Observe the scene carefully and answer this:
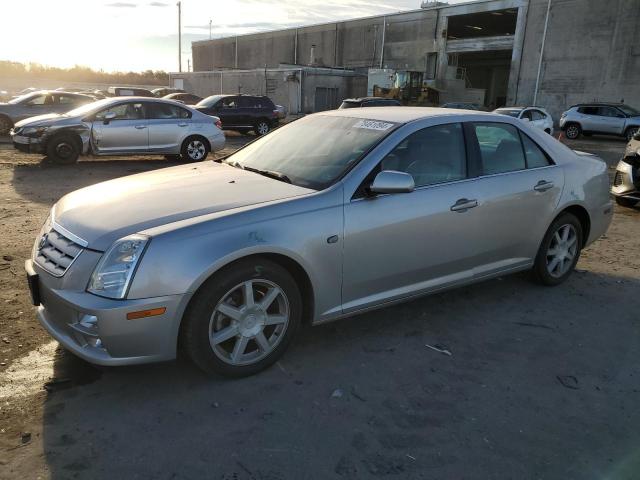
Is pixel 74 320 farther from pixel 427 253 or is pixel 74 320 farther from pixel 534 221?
pixel 534 221

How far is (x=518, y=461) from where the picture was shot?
2.58 m

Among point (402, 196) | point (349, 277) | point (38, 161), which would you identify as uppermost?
point (402, 196)

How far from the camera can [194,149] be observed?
492 inches

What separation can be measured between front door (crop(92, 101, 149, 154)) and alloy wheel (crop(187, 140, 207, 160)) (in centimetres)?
101

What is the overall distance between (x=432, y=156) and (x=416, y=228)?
24.8 inches

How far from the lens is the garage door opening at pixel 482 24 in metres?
40.8

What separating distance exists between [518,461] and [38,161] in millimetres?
12112

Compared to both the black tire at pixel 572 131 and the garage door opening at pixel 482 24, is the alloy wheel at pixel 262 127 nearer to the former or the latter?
the black tire at pixel 572 131

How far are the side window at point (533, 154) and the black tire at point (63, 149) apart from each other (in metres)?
9.57

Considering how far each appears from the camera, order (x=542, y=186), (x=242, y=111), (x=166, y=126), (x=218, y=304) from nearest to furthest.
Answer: (x=218, y=304)
(x=542, y=186)
(x=166, y=126)
(x=242, y=111)

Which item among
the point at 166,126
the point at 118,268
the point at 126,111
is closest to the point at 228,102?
the point at 166,126

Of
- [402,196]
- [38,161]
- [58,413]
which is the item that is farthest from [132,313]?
[38,161]

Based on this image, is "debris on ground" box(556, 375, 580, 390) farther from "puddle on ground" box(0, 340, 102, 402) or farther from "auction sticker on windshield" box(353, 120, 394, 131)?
"puddle on ground" box(0, 340, 102, 402)

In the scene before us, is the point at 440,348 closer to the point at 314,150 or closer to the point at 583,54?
the point at 314,150
